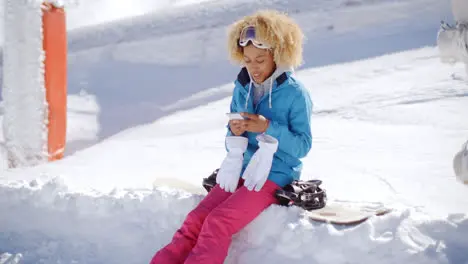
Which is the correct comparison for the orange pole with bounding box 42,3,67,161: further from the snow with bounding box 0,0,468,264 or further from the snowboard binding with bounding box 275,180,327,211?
the snowboard binding with bounding box 275,180,327,211

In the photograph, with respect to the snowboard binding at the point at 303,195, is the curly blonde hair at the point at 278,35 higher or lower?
higher

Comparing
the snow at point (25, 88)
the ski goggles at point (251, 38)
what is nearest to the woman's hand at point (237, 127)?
the ski goggles at point (251, 38)

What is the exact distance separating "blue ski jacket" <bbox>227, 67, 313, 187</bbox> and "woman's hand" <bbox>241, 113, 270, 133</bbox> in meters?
0.03

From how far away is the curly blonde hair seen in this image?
249cm

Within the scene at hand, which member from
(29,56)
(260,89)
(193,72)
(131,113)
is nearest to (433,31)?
(193,72)

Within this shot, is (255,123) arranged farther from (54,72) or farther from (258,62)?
(54,72)

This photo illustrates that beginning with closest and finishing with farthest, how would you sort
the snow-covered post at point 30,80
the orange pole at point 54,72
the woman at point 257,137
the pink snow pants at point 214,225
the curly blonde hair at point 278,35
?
the pink snow pants at point 214,225 < the woman at point 257,137 < the curly blonde hair at point 278,35 < the snow-covered post at point 30,80 < the orange pole at point 54,72

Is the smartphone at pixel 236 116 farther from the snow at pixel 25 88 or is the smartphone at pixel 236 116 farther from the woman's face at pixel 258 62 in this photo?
the snow at pixel 25 88

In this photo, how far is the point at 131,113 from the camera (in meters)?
8.58

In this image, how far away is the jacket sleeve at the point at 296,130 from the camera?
2.45 metres

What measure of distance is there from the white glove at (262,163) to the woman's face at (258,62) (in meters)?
0.32

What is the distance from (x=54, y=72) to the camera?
6.00m

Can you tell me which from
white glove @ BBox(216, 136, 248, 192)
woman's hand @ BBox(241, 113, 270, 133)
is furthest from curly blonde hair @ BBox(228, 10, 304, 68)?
white glove @ BBox(216, 136, 248, 192)

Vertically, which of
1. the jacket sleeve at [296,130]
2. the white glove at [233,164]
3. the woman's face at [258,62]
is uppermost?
the woman's face at [258,62]
